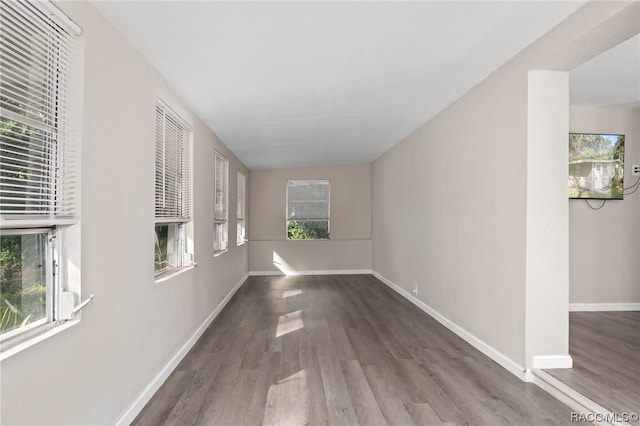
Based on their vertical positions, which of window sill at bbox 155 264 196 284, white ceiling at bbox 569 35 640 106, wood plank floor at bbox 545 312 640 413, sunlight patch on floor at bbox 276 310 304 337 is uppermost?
white ceiling at bbox 569 35 640 106

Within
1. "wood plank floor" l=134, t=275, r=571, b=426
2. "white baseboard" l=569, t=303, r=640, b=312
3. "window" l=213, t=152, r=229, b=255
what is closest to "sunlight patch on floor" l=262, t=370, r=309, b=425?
"wood plank floor" l=134, t=275, r=571, b=426

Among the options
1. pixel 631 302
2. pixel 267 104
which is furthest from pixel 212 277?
pixel 631 302

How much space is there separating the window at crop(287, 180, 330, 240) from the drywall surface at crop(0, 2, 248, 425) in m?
5.41

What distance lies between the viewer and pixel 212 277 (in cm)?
456

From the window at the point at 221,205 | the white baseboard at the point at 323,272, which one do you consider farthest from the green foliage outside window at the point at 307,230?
the window at the point at 221,205

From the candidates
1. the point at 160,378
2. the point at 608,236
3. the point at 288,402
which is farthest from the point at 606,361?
the point at 160,378

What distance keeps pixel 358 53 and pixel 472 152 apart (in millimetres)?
1654

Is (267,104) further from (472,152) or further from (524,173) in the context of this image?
(524,173)

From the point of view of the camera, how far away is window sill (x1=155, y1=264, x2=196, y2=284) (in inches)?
113

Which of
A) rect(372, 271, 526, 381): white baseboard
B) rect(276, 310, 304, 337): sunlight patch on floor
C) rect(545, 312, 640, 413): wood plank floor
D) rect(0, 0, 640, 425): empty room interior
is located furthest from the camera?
rect(276, 310, 304, 337): sunlight patch on floor

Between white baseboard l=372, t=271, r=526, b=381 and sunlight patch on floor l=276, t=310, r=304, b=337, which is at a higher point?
Result: white baseboard l=372, t=271, r=526, b=381

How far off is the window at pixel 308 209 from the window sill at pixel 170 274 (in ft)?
16.2

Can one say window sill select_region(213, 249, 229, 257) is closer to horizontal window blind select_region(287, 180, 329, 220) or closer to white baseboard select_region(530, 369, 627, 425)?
horizontal window blind select_region(287, 180, 329, 220)

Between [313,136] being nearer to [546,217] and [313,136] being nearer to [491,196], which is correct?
[491,196]
